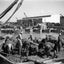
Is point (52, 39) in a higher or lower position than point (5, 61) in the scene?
lower

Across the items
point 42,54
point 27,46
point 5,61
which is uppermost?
point 5,61

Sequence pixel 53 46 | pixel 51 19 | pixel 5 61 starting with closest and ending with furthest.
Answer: pixel 5 61 → pixel 53 46 → pixel 51 19

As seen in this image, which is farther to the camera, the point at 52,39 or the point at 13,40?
the point at 52,39

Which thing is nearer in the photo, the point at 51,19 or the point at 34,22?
the point at 34,22

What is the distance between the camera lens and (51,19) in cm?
2959

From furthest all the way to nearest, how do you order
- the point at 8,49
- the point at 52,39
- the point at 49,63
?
the point at 52,39 < the point at 8,49 < the point at 49,63

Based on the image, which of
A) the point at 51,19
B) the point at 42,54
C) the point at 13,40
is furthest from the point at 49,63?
the point at 51,19

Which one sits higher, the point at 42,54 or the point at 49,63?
the point at 49,63

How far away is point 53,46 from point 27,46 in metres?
1.39

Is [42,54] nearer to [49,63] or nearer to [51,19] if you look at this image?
[49,63]

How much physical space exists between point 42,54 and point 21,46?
1.09 meters

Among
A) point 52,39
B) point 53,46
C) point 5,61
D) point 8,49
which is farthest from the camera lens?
point 52,39

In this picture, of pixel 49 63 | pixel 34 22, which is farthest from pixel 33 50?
pixel 34 22

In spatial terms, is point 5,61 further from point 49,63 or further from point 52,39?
point 52,39
